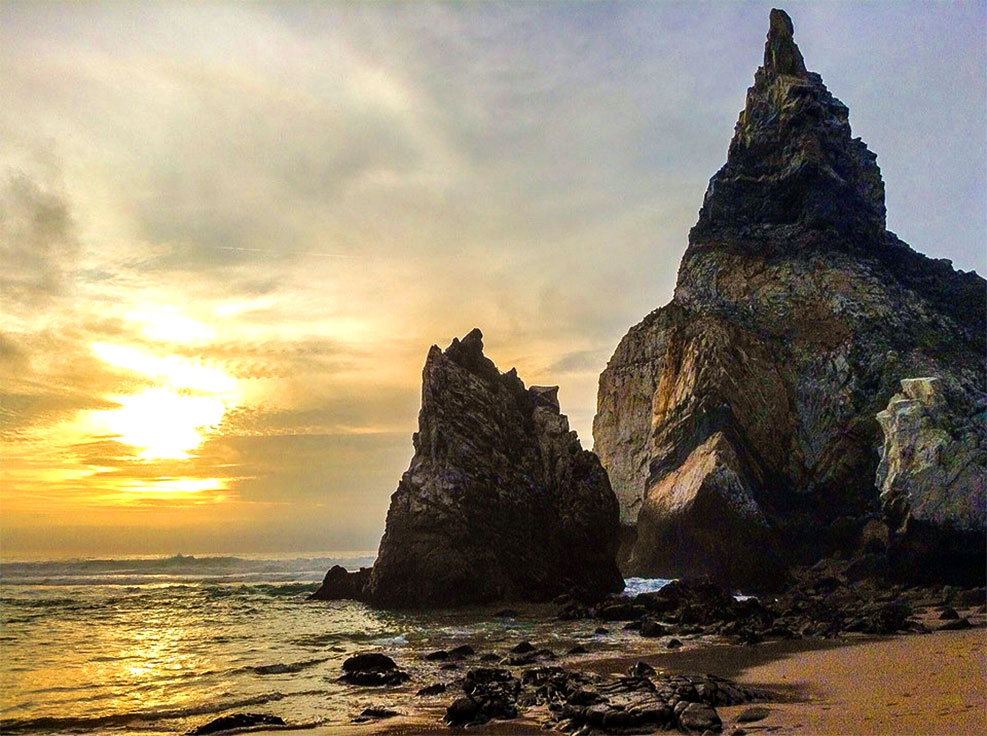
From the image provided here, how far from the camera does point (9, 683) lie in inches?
690

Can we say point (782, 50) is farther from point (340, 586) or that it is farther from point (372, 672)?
point (372, 672)

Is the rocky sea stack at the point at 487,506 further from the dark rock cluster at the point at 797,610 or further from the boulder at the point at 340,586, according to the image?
the dark rock cluster at the point at 797,610

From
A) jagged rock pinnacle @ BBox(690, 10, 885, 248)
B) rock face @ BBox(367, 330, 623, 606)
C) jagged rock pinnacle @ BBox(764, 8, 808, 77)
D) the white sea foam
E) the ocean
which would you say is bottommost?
the white sea foam

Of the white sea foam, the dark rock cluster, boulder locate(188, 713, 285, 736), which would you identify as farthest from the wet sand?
the white sea foam

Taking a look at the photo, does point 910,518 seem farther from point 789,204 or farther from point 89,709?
point 89,709

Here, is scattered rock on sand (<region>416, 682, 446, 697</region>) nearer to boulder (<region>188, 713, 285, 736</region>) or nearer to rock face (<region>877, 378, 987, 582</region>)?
boulder (<region>188, 713, 285, 736</region>)

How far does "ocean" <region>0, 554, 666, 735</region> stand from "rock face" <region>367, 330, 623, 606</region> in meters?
2.65

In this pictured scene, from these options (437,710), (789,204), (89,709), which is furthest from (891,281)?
(89,709)

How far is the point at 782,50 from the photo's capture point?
67562mm

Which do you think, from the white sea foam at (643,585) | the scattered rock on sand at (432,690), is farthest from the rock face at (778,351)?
the scattered rock on sand at (432,690)

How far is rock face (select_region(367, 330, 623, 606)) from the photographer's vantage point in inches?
1563

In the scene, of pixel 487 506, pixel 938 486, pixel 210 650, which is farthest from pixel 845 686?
pixel 487 506

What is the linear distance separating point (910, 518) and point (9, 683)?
124ft

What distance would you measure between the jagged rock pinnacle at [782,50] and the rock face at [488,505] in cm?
4215
